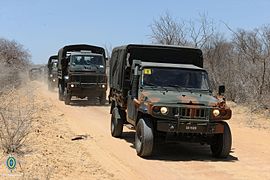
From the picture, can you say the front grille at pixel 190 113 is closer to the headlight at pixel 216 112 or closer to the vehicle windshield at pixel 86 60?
the headlight at pixel 216 112

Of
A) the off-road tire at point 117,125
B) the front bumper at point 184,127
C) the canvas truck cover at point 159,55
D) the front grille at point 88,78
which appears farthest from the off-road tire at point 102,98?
the front bumper at point 184,127

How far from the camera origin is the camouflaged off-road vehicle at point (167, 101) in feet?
26.5

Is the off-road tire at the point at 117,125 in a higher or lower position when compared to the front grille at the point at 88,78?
lower

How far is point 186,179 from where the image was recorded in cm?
684

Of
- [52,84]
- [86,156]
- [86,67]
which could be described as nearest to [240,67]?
[86,67]

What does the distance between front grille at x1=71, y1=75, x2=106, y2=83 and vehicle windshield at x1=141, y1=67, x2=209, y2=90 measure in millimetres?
10392

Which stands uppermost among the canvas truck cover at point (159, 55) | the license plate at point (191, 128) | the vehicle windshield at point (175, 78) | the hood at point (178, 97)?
the canvas truck cover at point (159, 55)

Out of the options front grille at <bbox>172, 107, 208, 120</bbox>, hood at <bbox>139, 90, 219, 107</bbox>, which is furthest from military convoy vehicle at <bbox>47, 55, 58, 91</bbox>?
front grille at <bbox>172, 107, 208, 120</bbox>

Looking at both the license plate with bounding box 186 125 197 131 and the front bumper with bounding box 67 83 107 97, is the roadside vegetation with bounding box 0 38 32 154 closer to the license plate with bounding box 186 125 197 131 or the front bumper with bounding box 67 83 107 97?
the front bumper with bounding box 67 83 107 97

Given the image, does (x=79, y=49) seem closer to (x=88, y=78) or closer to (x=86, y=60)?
(x=86, y=60)

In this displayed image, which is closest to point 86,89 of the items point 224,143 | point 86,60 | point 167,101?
point 86,60

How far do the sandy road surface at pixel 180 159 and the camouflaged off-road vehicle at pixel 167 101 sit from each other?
1.13ft

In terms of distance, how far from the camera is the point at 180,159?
27.7ft

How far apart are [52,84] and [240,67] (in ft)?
53.1
